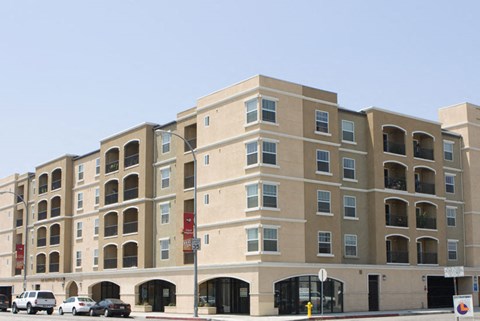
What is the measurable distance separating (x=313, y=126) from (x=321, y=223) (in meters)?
6.96

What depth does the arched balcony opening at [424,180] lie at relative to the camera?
191 feet

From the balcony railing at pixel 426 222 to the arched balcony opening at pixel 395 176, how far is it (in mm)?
3207

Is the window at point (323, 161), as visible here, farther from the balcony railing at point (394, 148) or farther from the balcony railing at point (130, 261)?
the balcony railing at point (130, 261)

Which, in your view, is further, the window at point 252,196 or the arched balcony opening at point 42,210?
the arched balcony opening at point 42,210

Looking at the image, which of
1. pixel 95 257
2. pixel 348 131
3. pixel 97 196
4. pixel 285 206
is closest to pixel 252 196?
pixel 285 206

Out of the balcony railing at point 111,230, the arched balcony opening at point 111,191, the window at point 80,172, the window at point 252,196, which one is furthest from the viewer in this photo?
the window at point 80,172

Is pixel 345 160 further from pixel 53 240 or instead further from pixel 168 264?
pixel 53 240

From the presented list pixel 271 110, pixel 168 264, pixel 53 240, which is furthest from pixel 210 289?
pixel 53 240

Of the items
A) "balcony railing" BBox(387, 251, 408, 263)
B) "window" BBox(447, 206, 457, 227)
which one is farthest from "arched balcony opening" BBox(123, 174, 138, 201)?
"window" BBox(447, 206, 457, 227)

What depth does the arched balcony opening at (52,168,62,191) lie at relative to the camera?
7521 centimetres

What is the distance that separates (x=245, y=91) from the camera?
4916cm

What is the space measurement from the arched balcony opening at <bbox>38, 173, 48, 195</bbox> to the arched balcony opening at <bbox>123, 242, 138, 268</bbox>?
2037 cm

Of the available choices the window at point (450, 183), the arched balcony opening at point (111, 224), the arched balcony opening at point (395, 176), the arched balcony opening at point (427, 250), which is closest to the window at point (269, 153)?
the arched balcony opening at point (395, 176)

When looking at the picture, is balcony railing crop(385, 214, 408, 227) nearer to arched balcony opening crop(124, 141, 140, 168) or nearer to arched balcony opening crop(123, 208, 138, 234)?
arched balcony opening crop(123, 208, 138, 234)
